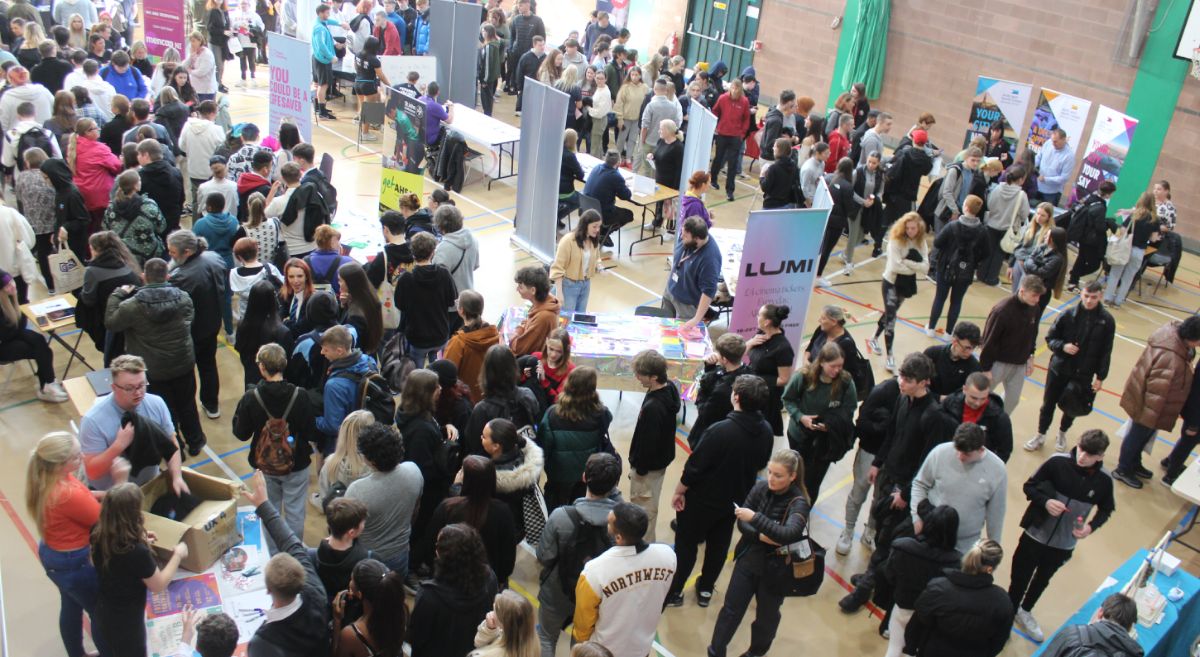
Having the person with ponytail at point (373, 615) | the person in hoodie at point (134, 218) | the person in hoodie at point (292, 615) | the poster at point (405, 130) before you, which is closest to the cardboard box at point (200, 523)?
the person in hoodie at point (292, 615)

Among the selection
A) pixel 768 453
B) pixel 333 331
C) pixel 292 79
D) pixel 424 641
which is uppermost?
pixel 292 79

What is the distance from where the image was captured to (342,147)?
42.2ft

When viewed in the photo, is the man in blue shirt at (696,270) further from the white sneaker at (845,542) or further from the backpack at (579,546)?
the backpack at (579,546)

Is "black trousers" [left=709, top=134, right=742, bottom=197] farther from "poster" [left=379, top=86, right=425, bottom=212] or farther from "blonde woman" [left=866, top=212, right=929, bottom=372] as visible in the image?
"blonde woman" [left=866, top=212, right=929, bottom=372]

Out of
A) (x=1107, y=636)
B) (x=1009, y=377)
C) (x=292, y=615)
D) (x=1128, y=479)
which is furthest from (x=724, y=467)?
(x=1128, y=479)

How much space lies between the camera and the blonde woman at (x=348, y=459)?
Answer: 14.6 ft

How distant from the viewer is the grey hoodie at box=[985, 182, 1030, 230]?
9.58 metres

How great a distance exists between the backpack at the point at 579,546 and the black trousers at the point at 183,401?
10.1 ft

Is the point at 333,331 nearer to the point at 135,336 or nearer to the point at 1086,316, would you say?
the point at 135,336

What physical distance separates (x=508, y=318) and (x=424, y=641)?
3.55 meters

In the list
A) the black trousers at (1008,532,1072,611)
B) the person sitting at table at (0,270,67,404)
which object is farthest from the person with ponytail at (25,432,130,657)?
the black trousers at (1008,532,1072,611)

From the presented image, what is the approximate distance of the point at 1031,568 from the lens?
538 centimetres

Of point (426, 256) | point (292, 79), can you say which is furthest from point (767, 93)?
point (426, 256)

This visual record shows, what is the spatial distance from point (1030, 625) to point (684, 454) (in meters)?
2.64
